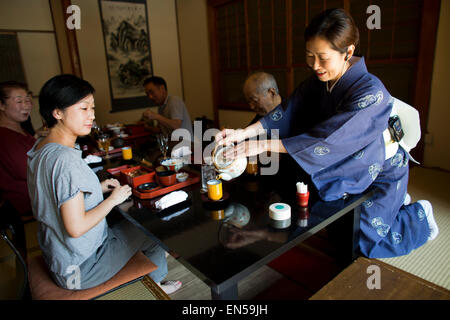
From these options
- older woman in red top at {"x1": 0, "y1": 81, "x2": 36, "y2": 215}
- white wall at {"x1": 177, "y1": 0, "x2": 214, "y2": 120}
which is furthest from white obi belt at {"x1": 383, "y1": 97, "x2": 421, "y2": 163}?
white wall at {"x1": 177, "y1": 0, "x2": 214, "y2": 120}

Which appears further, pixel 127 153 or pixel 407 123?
pixel 127 153

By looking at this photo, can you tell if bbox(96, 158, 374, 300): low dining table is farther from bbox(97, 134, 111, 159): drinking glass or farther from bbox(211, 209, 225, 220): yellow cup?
bbox(97, 134, 111, 159): drinking glass

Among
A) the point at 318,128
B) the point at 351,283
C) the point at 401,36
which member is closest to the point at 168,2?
the point at 401,36

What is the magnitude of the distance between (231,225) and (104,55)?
5.33m

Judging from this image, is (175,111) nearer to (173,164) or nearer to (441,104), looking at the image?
(173,164)

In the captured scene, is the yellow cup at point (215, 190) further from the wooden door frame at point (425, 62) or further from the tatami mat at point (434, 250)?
the wooden door frame at point (425, 62)

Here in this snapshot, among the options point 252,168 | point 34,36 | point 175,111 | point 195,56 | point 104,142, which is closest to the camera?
point 252,168

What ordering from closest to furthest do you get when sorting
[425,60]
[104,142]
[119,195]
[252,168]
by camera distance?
[119,195] → [252,168] → [104,142] → [425,60]

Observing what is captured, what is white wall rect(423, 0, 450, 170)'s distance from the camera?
2.96 m

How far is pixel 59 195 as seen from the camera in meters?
1.20

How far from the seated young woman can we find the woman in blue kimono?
0.66m

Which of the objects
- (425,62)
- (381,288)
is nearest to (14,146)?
(381,288)

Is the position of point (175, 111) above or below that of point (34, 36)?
below

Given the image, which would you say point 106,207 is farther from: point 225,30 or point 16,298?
point 225,30
